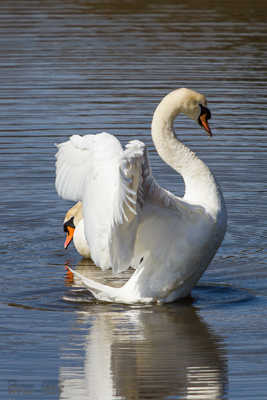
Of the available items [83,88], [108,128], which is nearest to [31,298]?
[108,128]

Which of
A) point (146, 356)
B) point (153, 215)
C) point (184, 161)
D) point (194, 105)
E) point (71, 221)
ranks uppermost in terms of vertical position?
point (194, 105)

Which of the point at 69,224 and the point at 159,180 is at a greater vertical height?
the point at 69,224

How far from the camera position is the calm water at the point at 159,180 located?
7234 mm

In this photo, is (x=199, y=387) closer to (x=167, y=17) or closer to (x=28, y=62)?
(x=28, y=62)

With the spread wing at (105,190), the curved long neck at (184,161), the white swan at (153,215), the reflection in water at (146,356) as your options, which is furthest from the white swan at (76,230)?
the curved long neck at (184,161)

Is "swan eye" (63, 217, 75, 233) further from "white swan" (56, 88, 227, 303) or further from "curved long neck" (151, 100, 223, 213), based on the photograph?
"curved long neck" (151, 100, 223, 213)

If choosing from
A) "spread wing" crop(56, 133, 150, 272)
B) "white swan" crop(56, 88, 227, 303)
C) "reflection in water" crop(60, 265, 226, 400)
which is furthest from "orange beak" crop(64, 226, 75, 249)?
"spread wing" crop(56, 133, 150, 272)

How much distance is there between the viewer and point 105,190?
25.4ft

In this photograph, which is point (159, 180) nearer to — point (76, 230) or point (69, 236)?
point (69, 236)

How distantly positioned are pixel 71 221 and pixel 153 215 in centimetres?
234

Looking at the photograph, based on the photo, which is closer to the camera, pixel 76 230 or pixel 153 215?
pixel 153 215

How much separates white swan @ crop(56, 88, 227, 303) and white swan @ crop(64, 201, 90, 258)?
1.24 metres

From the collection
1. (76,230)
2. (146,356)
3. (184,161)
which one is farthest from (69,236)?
(146,356)

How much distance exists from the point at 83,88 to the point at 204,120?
9240mm
